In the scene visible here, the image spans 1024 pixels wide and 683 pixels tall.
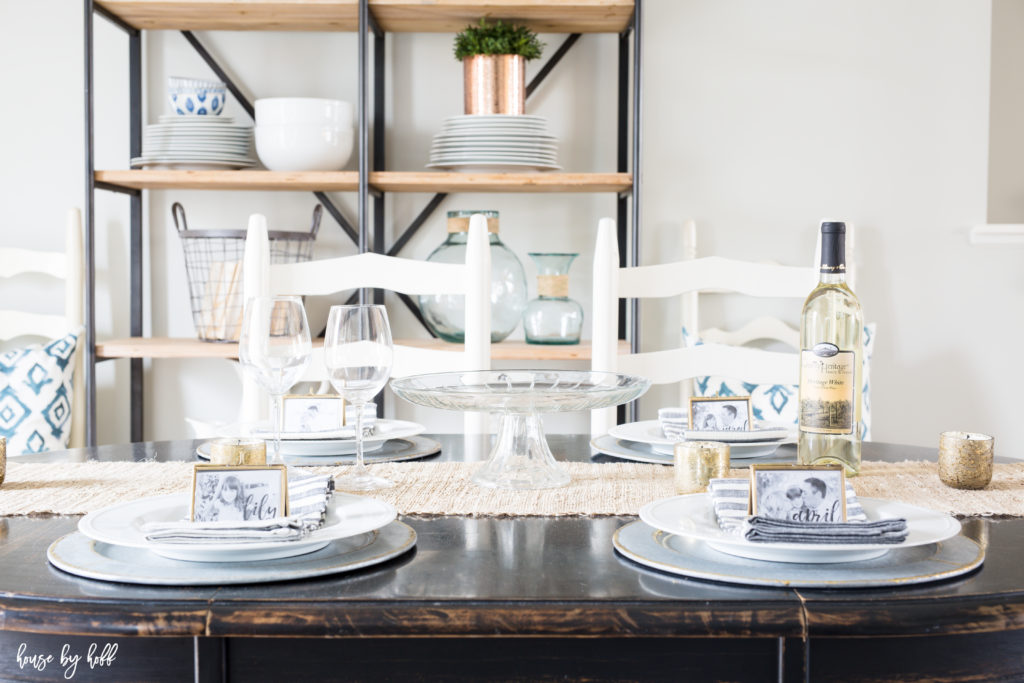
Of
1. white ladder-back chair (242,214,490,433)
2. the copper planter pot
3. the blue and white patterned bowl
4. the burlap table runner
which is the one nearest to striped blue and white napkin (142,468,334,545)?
the burlap table runner

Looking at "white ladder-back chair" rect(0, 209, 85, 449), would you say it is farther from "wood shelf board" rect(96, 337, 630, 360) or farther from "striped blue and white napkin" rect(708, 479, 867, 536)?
"striped blue and white napkin" rect(708, 479, 867, 536)

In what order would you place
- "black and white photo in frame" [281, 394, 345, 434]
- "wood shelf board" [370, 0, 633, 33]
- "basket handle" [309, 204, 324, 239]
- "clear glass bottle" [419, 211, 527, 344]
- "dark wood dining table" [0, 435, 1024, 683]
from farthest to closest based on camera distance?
1. "basket handle" [309, 204, 324, 239]
2. "clear glass bottle" [419, 211, 527, 344]
3. "wood shelf board" [370, 0, 633, 33]
4. "black and white photo in frame" [281, 394, 345, 434]
5. "dark wood dining table" [0, 435, 1024, 683]

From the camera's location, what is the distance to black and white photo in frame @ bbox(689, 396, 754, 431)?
126 cm

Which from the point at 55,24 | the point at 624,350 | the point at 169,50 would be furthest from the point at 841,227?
the point at 55,24

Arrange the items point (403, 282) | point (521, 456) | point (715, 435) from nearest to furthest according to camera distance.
→ point (521, 456) < point (715, 435) < point (403, 282)

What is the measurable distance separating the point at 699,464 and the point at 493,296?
1.36 meters

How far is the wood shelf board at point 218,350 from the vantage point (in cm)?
223

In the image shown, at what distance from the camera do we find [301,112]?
229cm

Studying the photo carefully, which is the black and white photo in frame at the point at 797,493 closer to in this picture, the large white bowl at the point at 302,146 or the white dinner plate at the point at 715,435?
the white dinner plate at the point at 715,435

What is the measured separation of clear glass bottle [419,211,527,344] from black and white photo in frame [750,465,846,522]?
1534 millimetres

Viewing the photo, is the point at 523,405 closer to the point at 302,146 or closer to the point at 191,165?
the point at 302,146

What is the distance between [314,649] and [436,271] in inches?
38.1

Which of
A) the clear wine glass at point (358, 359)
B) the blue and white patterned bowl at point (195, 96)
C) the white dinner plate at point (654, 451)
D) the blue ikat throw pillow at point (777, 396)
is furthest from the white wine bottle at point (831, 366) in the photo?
the blue and white patterned bowl at point (195, 96)

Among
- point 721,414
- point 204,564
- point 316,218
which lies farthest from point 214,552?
point 316,218
